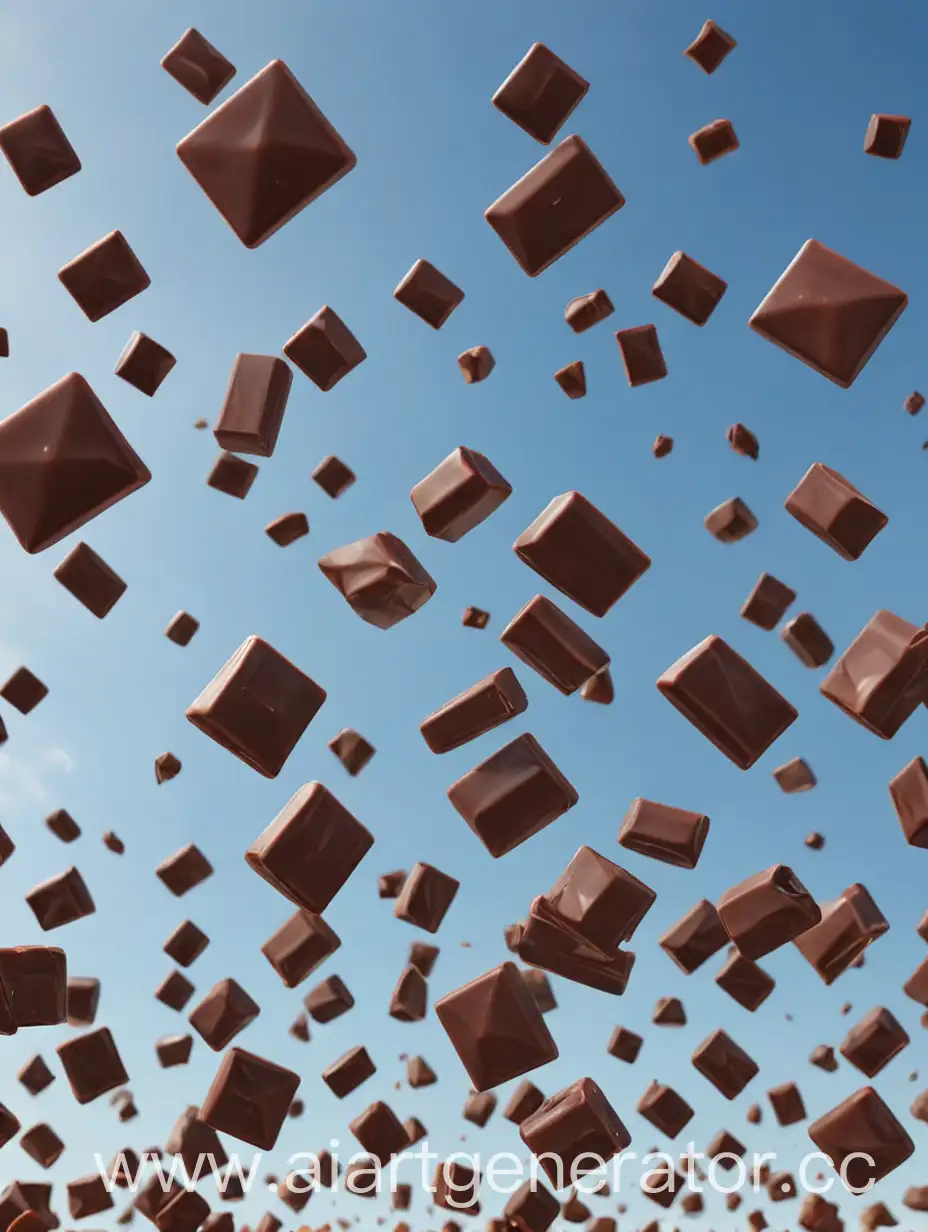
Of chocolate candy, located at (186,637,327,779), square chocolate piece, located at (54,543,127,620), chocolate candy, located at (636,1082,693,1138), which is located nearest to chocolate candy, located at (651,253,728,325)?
chocolate candy, located at (186,637,327,779)

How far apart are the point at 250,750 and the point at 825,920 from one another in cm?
310

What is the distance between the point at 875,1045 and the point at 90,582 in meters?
5.16

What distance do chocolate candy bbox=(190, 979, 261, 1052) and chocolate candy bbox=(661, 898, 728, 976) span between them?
2.52 m

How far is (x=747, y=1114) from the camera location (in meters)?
7.55

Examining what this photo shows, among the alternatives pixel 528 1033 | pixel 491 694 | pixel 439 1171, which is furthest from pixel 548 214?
pixel 439 1171

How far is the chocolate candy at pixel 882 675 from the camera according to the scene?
438cm

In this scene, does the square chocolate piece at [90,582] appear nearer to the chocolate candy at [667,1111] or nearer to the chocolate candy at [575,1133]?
the chocolate candy at [575,1133]

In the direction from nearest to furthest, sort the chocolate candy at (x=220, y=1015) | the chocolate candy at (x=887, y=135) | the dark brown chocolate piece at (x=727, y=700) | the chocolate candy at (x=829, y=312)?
the chocolate candy at (x=829, y=312) < the dark brown chocolate piece at (x=727, y=700) < the chocolate candy at (x=887, y=135) < the chocolate candy at (x=220, y=1015)

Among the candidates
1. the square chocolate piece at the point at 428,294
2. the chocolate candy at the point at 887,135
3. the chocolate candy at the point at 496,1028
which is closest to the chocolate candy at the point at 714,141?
the chocolate candy at the point at 887,135

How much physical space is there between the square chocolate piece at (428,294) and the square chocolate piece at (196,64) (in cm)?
133

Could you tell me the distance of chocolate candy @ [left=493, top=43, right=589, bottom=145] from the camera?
4547mm

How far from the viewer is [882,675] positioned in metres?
4.36

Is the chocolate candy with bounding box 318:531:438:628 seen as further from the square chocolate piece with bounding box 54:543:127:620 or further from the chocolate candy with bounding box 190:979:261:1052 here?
the chocolate candy with bounding box 190:979:261:1052

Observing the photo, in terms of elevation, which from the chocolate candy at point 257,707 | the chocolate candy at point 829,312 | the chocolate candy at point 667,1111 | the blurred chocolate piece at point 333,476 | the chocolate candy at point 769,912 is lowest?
the chocolate candy at point 667,1111
